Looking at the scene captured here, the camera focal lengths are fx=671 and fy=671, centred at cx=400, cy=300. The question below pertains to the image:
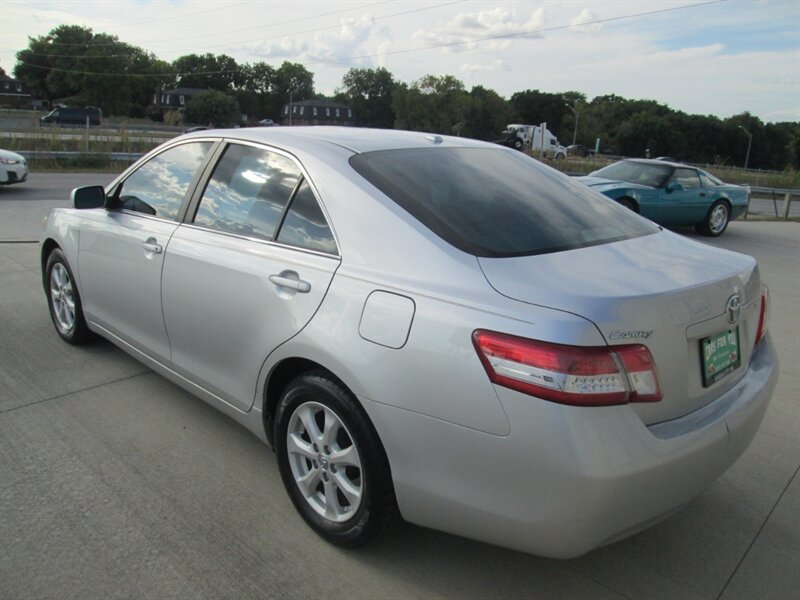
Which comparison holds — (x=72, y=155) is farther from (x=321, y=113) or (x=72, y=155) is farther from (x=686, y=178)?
(x=321, y=113)

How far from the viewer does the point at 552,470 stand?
6.54 feet

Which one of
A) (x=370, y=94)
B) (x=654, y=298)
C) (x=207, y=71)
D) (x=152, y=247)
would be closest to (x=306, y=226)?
(x=152, y=247)

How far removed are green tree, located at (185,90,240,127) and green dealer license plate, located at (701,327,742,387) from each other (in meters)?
73.7

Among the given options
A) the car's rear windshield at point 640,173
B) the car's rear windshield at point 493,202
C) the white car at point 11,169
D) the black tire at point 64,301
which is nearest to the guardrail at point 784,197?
the car's rear windshield at point 640,173

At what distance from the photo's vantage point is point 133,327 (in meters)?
3.83

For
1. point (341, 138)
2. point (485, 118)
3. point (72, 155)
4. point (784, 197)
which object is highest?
point (485, 118)

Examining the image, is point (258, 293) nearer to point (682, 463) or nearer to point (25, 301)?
point (682, 463)

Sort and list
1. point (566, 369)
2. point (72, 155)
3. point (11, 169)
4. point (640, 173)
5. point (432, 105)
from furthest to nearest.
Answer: point (432, 105) → point (72, 155) → point (11, 169) → point (640, 173) → point (566, 369)

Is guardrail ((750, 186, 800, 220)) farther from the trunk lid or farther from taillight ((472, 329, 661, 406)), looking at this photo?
taillight ((472, 329, 661, 406))

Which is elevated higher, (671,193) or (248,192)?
(248,192)

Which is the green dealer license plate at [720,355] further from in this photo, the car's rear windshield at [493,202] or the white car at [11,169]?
the white car at [11,169]

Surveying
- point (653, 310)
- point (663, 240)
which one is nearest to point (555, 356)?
point (653, 310)

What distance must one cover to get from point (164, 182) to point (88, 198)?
2.30 feet

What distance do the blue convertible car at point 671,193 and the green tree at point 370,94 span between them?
5339cm
